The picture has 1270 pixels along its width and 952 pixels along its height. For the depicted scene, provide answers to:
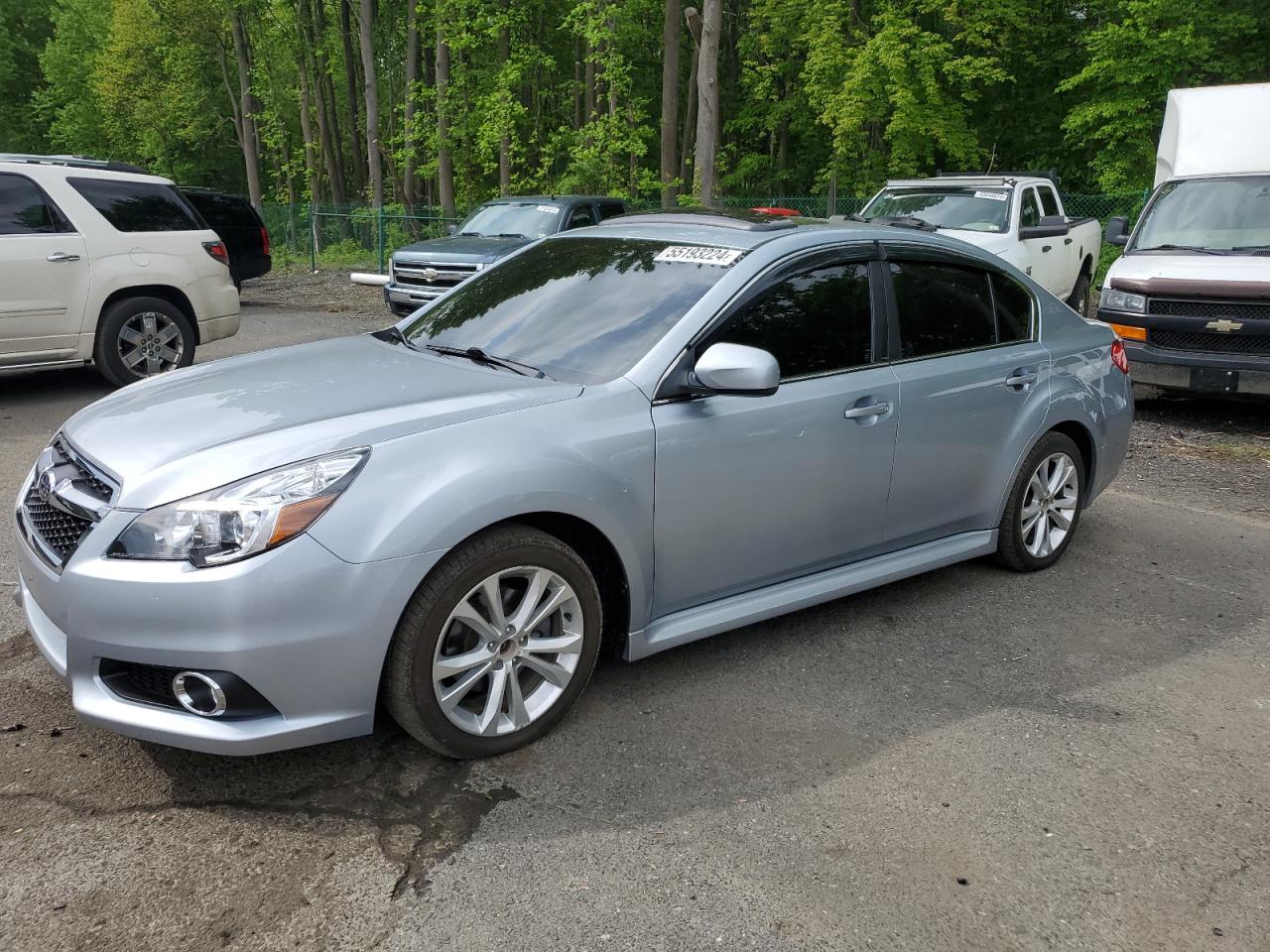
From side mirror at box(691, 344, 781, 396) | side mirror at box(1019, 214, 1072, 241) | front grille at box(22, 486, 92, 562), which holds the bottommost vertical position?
front grille at box(22, 486, 92, 562)

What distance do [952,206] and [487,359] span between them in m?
10.4

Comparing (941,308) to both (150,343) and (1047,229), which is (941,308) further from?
(1047,229)

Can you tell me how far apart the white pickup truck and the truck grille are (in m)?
10.3

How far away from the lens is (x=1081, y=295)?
595 inches

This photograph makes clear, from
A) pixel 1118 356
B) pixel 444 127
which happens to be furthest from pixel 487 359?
pixel 444 127

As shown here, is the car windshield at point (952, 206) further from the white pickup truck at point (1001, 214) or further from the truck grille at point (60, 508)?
the truck grille at point (60, 508)

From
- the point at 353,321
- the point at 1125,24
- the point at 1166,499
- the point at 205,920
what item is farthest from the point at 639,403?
the point at 1125,24

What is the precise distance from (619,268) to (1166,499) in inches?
180

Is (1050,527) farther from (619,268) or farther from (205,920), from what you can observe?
(205,920)

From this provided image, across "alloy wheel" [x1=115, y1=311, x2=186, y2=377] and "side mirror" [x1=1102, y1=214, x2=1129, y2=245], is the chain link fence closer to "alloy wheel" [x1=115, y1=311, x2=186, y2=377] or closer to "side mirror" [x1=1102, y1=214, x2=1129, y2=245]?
"side mirror" [x1=1102, y1=214, x2=1129, y2=245]

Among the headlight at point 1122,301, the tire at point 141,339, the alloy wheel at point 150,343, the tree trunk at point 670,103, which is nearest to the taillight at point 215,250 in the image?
the tire at point 141,339

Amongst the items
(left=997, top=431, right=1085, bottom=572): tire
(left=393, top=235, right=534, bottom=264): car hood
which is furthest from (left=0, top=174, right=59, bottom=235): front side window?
(left=997, top=431, right=1085, bottom=572): tire

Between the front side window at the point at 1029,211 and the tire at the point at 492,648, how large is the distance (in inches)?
427

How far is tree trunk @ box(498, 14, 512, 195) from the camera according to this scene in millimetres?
27188
